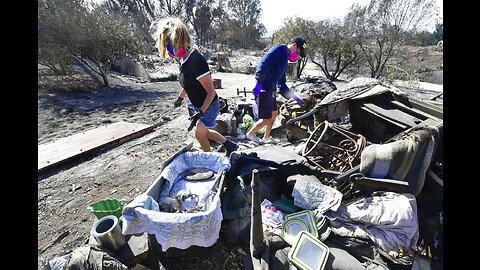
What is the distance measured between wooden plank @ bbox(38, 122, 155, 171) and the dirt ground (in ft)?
0.47

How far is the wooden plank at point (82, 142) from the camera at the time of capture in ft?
13.5

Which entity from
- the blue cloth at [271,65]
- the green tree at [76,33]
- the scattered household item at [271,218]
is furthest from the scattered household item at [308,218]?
the green tree at [76,33]

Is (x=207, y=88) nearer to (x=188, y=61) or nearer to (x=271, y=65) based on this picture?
(x=188, y=61)

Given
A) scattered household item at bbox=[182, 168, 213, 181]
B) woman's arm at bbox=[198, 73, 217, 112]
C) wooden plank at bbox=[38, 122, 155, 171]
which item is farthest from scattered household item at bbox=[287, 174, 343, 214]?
wooden plank at bbox=[38, 122, 155, 171]

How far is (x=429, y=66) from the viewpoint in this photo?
1834 cm

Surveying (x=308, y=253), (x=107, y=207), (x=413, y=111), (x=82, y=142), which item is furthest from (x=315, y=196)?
(x=82, y=142)

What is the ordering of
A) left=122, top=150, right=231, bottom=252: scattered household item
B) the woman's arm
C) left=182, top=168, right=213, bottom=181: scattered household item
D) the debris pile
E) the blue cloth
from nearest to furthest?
left=122, top=150, right=231, bottom=252: scattered household item < the debris pile < left=182, top=168, right=213, bottom=181: scattered household item < the woman's arm < the blue cloth

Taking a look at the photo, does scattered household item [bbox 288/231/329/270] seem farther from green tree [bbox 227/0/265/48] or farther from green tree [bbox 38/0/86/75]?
green tree [bbox 227/0/265/48]

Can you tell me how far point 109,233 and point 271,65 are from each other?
120 inches

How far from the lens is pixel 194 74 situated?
2.81m

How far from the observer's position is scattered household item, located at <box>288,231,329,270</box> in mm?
1900

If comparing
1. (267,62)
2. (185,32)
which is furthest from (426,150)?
(185,32)
